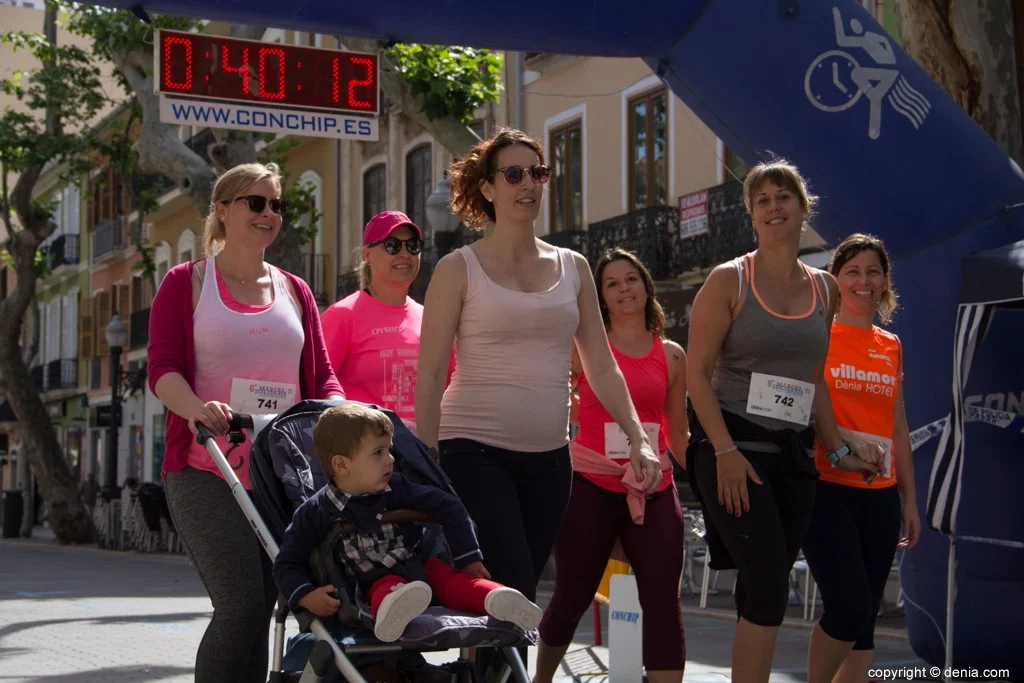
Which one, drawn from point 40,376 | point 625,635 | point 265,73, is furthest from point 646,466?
point 40,376

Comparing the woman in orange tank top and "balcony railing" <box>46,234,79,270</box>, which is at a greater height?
"balcony railing" <box>46,234,79,270</box>

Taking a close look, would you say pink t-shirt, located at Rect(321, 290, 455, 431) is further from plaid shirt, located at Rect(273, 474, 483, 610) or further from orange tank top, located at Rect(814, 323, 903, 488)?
plaid shirt, located at Rect(273, 474, 483, 610)

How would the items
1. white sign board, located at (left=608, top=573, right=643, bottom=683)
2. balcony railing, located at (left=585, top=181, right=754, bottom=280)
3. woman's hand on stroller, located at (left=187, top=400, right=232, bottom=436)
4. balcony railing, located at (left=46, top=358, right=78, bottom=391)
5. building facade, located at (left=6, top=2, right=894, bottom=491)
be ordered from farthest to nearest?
balcony railing, located at (left=46, top=358, right=78, bottom=391) → building facade, located at (left=6, top=2, right=894, bottom=491) → balcony railing, located at (left=585, top=181, right=754, bottom=280) → white sign board, located at (left=608, top=573, right=643, bottom=683) → woman's hand on stroller, located at (left=187, top=400, right=232, bottom=436)

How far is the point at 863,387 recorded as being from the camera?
21.8 feet

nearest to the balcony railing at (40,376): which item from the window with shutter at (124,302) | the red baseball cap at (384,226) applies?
the window with shutter at (124,302)

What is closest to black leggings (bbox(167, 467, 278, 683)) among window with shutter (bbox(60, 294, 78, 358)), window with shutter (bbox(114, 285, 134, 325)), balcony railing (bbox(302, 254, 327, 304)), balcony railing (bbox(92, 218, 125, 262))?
balcony railing (bbox(302, 254, 327, 304))

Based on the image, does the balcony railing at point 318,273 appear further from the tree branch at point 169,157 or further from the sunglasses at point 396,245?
the sunglasses at point 396,245

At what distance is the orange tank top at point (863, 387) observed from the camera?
6.51 metres

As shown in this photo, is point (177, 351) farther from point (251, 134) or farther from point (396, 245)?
point (251, 134)

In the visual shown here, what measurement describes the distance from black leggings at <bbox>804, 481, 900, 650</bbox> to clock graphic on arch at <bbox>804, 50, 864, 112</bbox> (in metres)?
1.98

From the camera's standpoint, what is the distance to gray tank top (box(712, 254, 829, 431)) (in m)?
5.97

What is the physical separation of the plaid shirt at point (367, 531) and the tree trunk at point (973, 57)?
20.5 ft

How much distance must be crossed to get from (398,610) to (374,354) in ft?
8.69

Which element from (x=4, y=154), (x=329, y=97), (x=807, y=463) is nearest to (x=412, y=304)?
(x=807, y=463)
